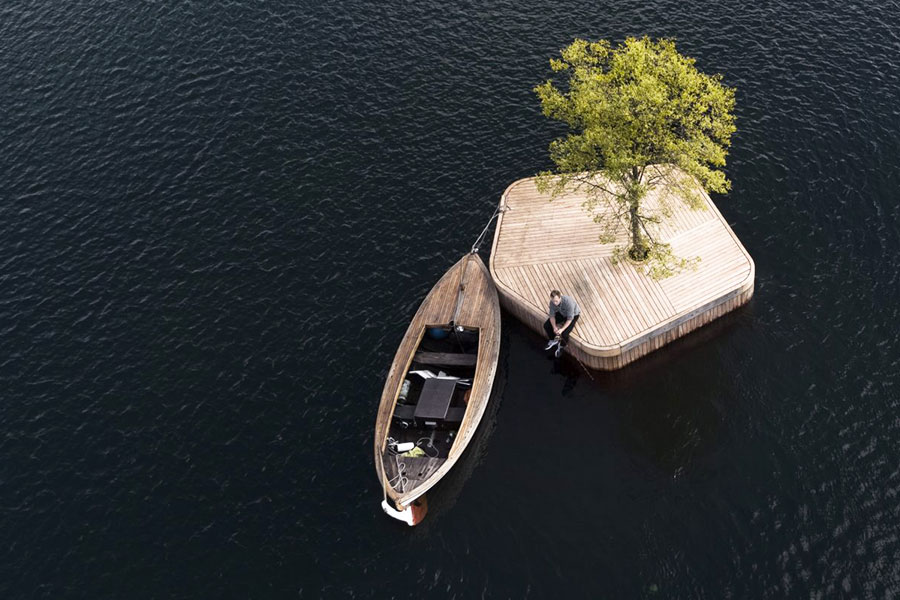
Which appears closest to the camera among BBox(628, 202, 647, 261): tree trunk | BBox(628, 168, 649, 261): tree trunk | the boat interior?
the boat interior

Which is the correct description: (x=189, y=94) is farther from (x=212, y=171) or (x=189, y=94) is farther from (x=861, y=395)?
(x=861, y=395)

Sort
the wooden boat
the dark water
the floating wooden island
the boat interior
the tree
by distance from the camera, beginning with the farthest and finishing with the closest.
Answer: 1. the floating wooden island
2. the tree
3. the boat interior
4. the wooden boat
5. the dark water

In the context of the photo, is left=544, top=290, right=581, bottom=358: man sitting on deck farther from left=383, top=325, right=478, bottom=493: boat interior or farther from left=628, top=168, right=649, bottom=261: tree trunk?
left=628, top=168, right=649, bottom=261: tree trunk

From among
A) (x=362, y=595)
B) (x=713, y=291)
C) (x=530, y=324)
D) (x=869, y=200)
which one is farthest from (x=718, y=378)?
(x=362, y=595)

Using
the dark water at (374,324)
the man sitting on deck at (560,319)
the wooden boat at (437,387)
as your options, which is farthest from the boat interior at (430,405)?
the man sitting on deck at (560,319)

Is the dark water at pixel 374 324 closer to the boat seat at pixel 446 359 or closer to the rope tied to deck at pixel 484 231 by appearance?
the rope tied to deck at pixel 484 231

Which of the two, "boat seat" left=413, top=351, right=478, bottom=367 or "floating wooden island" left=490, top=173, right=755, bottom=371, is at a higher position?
"floating wooden island" left=490, top=173, right=755, bottom=371

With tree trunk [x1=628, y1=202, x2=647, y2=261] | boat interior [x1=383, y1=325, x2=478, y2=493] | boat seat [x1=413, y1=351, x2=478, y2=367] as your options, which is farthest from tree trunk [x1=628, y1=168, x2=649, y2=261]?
boat seat [x1=413, y1=351, x2=478, y2=367]
